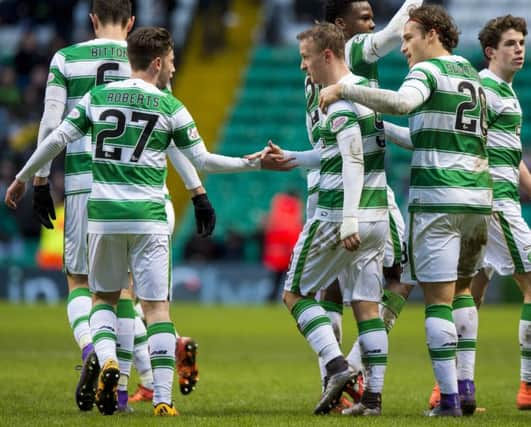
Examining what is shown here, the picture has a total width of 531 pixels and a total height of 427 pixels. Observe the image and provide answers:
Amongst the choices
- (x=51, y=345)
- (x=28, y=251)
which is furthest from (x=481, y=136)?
(x=28, y=251)

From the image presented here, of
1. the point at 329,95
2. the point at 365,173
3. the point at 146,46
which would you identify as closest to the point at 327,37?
the point at 329,95

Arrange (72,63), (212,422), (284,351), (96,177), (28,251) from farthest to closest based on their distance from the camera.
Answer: (28,251) → (284,351) → (72,63) → (96,177) → (212,422)

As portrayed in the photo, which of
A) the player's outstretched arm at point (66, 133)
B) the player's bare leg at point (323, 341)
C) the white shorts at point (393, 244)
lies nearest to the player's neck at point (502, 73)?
the white shorts at point (393, 244)

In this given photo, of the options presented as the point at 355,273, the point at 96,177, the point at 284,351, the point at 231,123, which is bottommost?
the point at 284,351

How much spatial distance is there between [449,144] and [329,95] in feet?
2.64

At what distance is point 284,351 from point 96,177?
6.39 m

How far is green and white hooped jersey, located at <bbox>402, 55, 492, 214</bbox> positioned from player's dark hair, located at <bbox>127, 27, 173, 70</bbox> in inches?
56.0

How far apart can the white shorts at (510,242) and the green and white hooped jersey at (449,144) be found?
0.92 m

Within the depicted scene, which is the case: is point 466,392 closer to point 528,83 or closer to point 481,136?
point 481,136

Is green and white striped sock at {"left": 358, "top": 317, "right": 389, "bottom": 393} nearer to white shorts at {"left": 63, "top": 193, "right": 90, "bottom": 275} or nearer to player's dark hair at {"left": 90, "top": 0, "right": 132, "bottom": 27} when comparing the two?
white shorts at {"left": 63, "top": 193, "right": 90, "bottom": 275}

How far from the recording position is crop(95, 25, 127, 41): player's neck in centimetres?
824

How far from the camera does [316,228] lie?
7.54m

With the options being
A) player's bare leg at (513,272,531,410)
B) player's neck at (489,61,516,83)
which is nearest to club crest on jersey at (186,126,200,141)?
player's neck at (489,61,516,83)

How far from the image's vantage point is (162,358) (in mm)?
7262
